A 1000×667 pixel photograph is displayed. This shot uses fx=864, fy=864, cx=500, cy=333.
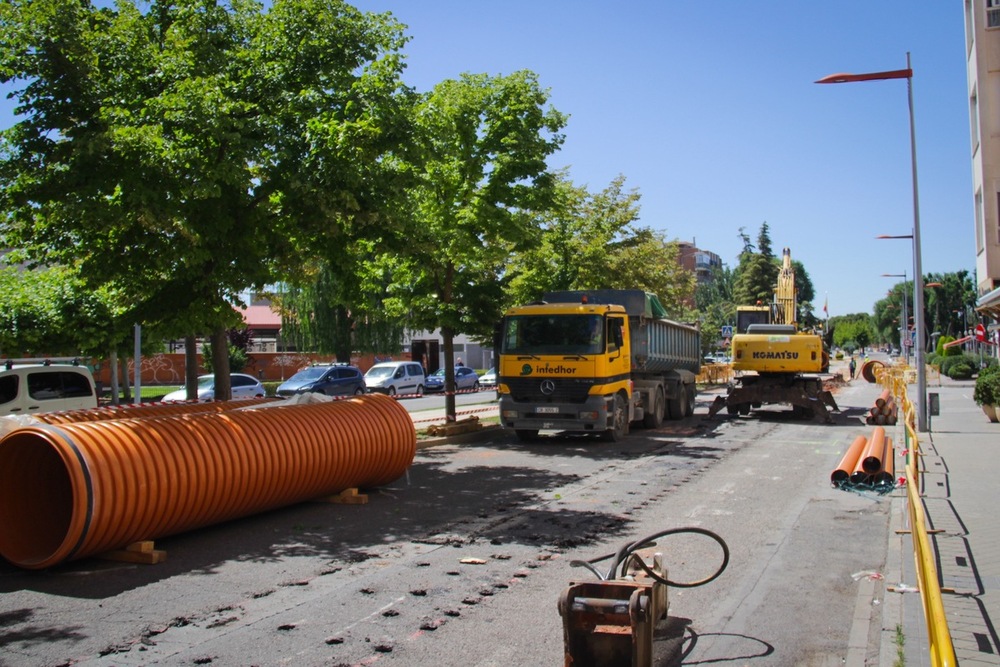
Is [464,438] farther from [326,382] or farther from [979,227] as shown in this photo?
[979,227]

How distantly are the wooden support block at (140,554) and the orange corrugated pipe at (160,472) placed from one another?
0.10 meters

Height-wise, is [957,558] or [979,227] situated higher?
[979,227]

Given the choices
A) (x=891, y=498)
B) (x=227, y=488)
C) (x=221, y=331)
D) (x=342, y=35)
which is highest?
(x=342, y=35)

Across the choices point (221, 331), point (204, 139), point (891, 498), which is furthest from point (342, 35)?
point (891, 498)

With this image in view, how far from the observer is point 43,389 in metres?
17.2

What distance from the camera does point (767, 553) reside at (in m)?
8.70

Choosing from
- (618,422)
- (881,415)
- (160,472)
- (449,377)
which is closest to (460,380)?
(449,377)

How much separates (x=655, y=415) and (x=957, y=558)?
47.5 feet

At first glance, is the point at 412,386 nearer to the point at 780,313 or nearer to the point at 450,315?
the point at 780,313

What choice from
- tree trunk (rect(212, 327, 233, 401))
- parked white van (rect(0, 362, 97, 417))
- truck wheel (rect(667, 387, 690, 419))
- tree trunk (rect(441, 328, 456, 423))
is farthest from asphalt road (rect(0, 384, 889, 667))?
Result: truck wheel (rect(667, 387, 690, 419))

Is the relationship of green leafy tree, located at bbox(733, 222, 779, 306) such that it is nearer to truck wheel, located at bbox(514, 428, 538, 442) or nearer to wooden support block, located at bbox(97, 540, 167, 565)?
truck wheel, located at bbox(514, 428, 538, 442)

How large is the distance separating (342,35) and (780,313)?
2144cm

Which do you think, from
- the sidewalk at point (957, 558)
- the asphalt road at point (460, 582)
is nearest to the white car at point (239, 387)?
the asphalt road at point (460, 582)

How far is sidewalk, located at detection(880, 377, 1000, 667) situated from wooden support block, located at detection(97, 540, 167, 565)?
20.9 ft
